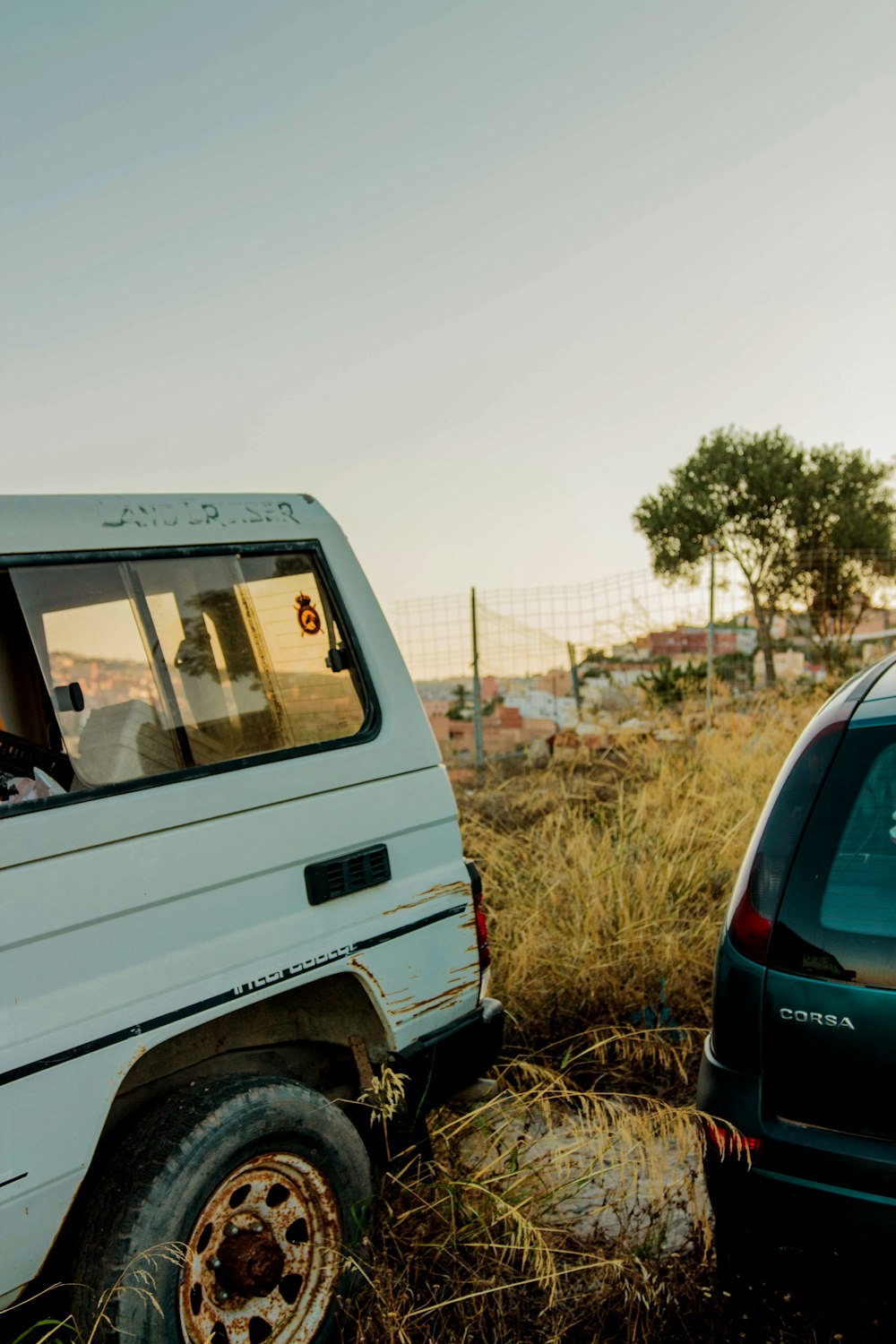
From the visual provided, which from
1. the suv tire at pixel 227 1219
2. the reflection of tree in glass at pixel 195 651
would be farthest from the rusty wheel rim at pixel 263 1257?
the reflection of tree in glass at pixel 195 651

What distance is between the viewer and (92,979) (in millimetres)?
2053

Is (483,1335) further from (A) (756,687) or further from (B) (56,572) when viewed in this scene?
(A) (756,687)

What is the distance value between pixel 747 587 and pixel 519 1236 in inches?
1031

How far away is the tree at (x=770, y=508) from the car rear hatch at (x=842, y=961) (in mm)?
26059

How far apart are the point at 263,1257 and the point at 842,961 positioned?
145cm

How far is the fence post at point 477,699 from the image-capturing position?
10070 mm

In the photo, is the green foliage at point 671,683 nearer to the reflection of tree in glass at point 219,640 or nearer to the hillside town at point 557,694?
the hillside town at point 557,694

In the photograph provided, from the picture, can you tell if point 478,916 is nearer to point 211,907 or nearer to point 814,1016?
point 211,907

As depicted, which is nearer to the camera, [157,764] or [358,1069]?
[157,764]

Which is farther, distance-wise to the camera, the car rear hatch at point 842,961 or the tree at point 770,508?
the tree at point 770,508

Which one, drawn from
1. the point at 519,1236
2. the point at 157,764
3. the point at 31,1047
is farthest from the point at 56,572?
the point at 519,1236

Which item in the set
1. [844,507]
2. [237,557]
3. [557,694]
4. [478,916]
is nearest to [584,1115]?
[478,916]

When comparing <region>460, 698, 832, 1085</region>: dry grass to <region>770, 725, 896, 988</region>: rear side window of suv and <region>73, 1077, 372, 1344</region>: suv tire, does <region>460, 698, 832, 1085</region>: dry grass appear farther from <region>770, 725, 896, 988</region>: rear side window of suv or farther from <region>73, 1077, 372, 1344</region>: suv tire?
<region>770, 725, 896, 988</region>: rear side window of suv

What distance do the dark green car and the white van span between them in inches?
34.4
